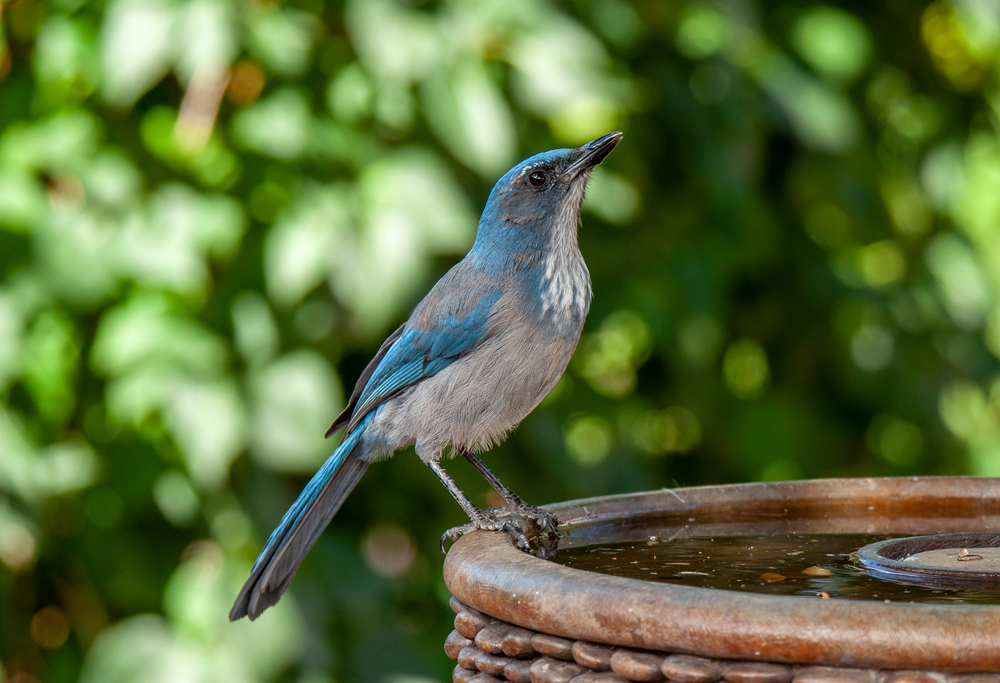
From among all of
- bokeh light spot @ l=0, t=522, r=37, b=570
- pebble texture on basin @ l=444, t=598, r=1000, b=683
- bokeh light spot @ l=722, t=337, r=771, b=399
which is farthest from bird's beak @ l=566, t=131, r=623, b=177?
bokeh light spot @ l=0, t=522, r=37, b=570

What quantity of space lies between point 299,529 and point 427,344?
54cm

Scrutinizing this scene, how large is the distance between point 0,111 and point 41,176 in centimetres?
22

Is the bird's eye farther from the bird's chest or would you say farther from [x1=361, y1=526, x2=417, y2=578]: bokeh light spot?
[x1=361, y1=526, x2=417, y2=578]: bokeh light spot

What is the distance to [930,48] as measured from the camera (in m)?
4.05

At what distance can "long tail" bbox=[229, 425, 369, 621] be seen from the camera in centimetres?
248

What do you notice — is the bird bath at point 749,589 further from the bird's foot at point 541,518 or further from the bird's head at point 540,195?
the bird's head at point 540,195

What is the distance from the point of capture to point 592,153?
9.10 feet

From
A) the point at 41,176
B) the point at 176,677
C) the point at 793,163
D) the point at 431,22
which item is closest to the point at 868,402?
the point at 793,163

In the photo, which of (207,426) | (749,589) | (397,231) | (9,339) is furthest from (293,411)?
(749,589)

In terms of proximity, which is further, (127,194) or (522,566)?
(127,194)

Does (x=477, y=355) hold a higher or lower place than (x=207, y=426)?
lower

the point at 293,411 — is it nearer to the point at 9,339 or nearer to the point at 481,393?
the point at 481,393

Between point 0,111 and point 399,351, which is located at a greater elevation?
point 0,111

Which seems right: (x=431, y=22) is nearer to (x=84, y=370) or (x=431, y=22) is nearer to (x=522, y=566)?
(x=84, y=370)
